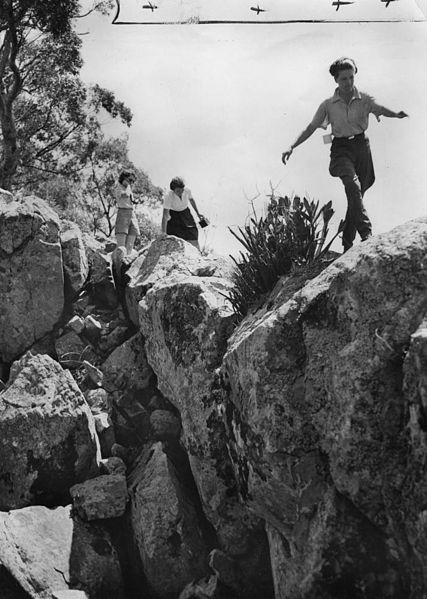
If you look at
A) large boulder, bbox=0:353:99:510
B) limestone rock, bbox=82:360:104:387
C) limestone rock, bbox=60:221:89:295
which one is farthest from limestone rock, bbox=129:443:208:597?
limestone rock, bbox=60:221:89:295

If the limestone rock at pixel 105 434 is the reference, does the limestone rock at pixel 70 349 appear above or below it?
above

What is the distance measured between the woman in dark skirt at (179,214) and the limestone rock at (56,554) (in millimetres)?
5887

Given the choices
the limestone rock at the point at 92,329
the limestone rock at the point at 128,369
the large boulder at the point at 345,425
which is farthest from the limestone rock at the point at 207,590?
the limestone rock at the point at 92,329

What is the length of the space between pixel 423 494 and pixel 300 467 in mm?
1548

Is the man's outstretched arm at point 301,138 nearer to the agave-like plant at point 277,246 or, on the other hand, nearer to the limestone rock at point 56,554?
the agave-like plant at point 277,246

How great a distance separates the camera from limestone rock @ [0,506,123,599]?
932 cm

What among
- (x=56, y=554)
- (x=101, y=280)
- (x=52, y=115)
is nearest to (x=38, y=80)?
(x=52, y=115)

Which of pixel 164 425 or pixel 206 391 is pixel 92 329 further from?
pixel 206 391

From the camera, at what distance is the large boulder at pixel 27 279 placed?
1342cm

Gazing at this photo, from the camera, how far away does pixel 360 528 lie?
7.08 m

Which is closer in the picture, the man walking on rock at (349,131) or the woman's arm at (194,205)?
the man walking on rock at (349,131)

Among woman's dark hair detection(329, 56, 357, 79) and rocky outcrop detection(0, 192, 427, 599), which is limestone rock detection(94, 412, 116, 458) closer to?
rocky outcrop detection(0, 192, 427, 599)

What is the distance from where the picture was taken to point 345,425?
7.22 m

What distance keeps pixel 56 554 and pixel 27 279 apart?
541 cm
